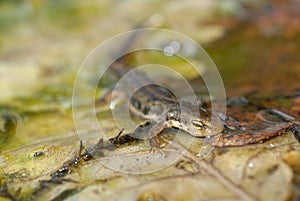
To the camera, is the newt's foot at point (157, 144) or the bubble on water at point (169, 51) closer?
the newt's foot at point (157, 144)

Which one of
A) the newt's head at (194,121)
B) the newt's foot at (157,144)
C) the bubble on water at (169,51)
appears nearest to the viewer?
the newt's foot at (157,144)

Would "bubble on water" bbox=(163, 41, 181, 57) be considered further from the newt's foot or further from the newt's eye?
the newt's foot

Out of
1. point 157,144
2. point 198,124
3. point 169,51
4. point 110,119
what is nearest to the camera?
point 157,144

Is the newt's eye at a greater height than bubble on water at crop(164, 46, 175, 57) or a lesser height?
lesser

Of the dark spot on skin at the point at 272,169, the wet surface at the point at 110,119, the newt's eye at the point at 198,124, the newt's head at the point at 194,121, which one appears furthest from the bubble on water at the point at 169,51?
the dark spot on skin at the point at 272,169

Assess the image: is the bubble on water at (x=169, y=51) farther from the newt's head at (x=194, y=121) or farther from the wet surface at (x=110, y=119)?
the newt's head at (x=194, y=121)

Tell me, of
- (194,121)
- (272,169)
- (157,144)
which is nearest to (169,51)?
(194,121)

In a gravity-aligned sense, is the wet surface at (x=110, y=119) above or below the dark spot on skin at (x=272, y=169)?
above

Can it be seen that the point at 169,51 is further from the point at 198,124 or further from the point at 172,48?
the point at 198,124

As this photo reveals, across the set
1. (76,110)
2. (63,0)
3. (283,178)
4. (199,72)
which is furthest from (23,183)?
(63,0)

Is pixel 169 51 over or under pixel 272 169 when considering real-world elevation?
over

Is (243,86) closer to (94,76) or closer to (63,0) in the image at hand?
(94,76)

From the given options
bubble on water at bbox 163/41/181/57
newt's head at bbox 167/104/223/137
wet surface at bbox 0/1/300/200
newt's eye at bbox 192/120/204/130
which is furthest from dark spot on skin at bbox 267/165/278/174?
bubble on water at bbox 163/41/181/57
